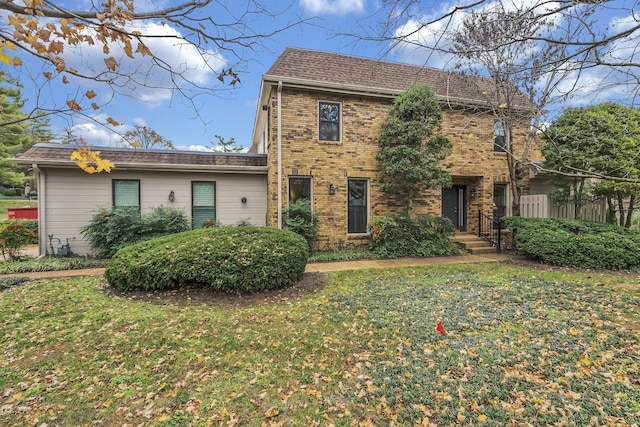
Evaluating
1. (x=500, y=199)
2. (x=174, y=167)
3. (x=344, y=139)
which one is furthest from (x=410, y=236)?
(x=174, y=167)

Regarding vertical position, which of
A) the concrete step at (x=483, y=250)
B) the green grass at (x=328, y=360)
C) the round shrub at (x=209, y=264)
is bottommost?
the green grass at (x=328, y=360)

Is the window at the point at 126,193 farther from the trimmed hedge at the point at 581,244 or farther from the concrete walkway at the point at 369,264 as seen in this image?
the trimmed hedge at the point at 581,244

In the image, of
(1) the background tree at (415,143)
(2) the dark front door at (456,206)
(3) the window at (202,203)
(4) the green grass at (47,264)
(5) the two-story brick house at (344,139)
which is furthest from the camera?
(2) the dark front door at (456,206)

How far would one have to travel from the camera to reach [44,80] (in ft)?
8.54

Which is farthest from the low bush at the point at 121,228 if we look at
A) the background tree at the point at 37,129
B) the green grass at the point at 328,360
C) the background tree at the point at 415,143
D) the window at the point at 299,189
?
the background tree at the point at 415,143

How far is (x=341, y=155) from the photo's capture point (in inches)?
393

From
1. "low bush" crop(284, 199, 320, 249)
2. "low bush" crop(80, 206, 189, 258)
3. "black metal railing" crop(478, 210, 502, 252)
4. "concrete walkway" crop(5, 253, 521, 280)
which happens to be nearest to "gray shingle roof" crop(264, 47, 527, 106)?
"low bush" crop(284, 199, 320, 249)

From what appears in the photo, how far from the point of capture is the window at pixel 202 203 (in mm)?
10133

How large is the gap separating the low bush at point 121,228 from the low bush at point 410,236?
6613 millimetres

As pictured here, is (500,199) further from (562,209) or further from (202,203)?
(202,203)

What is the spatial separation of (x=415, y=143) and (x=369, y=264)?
4345mm

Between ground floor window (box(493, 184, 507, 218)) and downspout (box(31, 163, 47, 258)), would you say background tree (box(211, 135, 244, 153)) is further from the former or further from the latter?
ground floor window (box(493, 184, 507, 218))

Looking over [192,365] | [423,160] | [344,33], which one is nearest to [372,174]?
[423,160]

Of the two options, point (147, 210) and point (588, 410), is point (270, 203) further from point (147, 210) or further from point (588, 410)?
point (588, 410)
